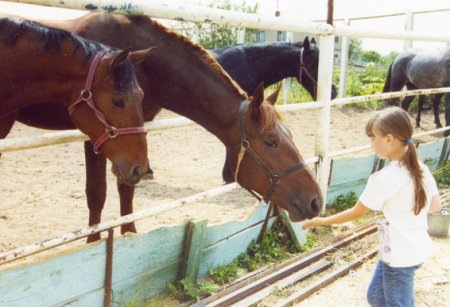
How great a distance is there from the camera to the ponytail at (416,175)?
196 centimetres

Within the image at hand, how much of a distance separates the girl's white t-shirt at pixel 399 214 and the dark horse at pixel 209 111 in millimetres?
416

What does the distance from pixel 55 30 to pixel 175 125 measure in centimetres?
80

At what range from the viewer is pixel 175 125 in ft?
8.41

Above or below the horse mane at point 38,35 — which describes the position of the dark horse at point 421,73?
below

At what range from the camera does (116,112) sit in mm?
2041

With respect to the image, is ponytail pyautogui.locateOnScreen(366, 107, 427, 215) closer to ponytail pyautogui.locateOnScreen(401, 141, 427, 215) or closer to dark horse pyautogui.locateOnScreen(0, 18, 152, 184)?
ponytail pyautogui.locateOnScreen(401, 141, 427, 215)

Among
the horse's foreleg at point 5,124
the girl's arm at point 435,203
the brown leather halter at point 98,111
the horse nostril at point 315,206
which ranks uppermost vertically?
the brown leather halter at point 98,111

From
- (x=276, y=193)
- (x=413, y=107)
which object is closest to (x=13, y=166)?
(x=276, y=193)

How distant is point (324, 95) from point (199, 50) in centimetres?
120

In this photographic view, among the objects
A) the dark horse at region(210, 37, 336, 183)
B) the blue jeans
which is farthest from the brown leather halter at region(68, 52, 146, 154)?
the dark horse at region(210, 37, 336, 183)

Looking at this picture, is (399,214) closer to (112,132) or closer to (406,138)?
(406,138)

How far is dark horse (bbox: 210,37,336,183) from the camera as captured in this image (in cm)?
492

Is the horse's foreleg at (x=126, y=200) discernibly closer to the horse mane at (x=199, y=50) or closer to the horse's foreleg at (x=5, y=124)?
the horse's foreleg at (x=5, y=124)

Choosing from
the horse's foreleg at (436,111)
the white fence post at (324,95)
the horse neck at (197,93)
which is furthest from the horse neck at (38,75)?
the horse's foreleg at (436,111)
